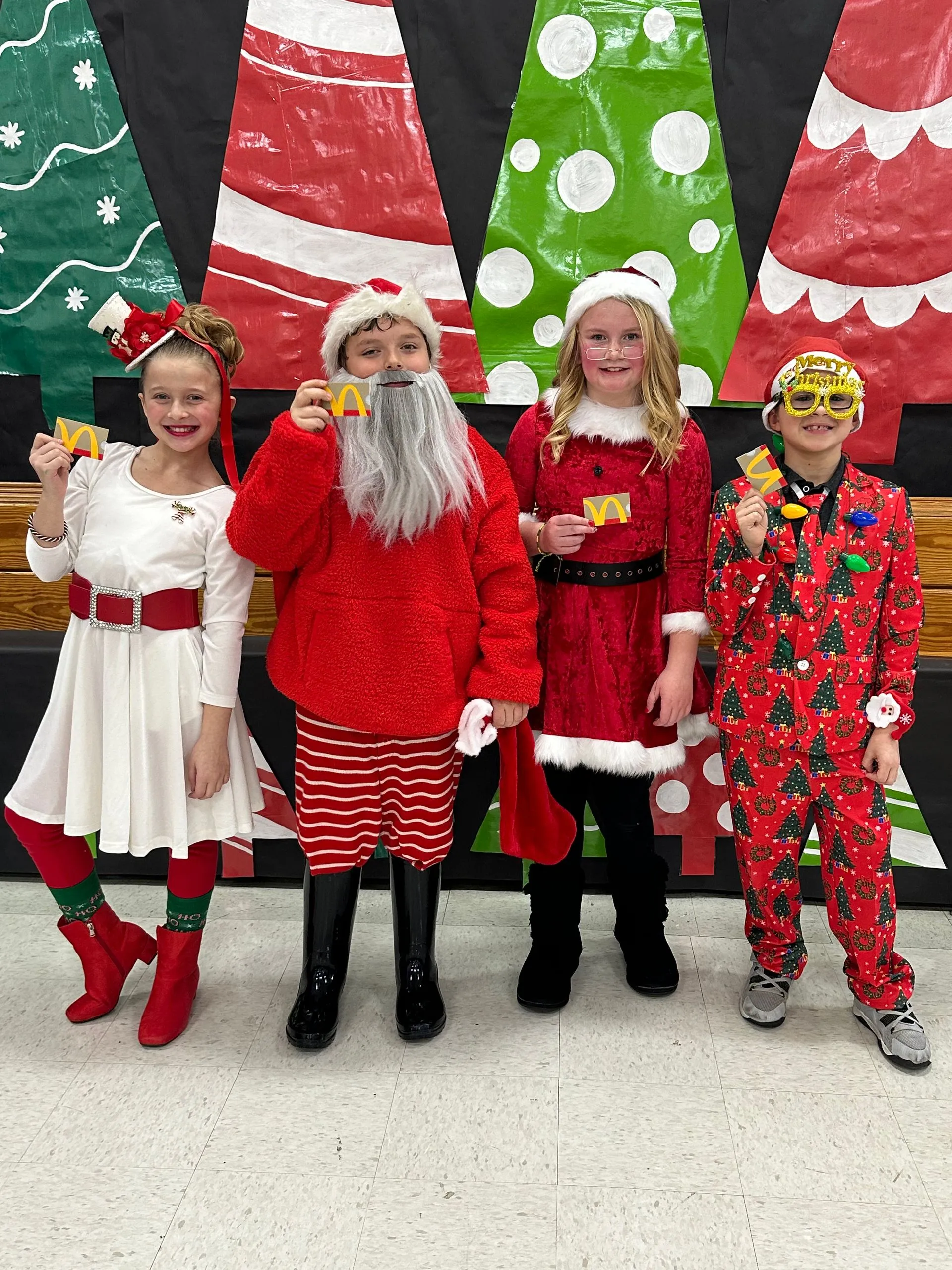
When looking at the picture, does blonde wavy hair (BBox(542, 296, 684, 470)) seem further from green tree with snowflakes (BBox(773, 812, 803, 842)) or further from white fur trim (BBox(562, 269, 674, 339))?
green tree with snowflakes (BBox(773, 812, 803, 842))

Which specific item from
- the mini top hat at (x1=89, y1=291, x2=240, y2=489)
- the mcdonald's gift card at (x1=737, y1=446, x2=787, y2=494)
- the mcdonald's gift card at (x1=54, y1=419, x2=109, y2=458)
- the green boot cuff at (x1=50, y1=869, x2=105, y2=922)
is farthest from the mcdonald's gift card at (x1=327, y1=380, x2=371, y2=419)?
the green boot cuff at (x1=50, y1=869, x2=105, y2=922)

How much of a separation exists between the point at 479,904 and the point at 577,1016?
53 cm

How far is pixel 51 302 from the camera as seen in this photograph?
2.54 meters

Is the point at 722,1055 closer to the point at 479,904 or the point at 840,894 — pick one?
the point at 840,894

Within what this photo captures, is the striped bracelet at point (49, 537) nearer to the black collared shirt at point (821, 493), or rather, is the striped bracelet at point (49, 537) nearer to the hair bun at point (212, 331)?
the hair bun at point (212, 331)

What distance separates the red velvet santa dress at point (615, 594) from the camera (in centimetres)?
194

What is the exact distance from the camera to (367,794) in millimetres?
1943

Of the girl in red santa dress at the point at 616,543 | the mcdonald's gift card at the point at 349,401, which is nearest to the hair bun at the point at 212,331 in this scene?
the mcdonald's gift card at the point at 349,401

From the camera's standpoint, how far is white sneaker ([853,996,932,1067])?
6.28ft

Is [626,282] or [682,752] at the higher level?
[626,282]

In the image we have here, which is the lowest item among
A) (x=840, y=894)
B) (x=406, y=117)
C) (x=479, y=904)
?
(x=479, y=904)

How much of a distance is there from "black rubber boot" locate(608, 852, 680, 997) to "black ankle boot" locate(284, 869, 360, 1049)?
0.59 m

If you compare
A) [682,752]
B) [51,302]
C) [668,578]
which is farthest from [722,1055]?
[51,302]

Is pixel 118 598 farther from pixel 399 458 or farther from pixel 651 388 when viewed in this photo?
pixel 651 388
